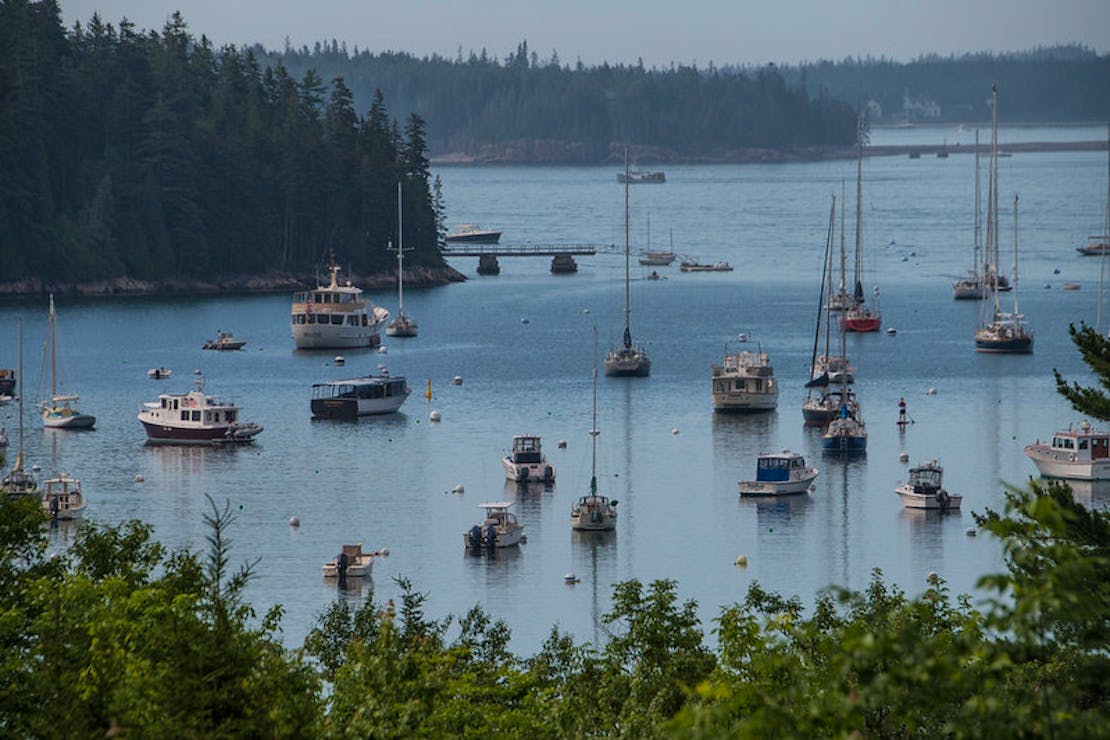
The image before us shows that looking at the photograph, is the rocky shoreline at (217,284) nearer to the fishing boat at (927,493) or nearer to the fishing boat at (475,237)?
the fishing boat at (475,237)

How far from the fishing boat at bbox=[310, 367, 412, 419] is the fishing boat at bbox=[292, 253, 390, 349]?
20.8m

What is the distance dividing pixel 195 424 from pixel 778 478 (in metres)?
20.4

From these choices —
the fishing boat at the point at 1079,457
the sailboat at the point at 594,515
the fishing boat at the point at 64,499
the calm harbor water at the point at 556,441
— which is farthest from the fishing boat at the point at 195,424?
the fishing boat at the point at 1079,457

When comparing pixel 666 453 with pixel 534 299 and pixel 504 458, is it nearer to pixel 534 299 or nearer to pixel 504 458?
pixel 504 458

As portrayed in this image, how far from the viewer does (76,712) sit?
16.5 meters

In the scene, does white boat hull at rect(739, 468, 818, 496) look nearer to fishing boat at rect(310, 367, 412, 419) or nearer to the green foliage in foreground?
fishing boat at rect(310, 367, 412, 419)

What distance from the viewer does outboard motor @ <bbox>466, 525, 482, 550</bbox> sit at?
44.4 meters

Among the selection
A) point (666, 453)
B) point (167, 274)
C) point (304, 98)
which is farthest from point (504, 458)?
point (304, 98)

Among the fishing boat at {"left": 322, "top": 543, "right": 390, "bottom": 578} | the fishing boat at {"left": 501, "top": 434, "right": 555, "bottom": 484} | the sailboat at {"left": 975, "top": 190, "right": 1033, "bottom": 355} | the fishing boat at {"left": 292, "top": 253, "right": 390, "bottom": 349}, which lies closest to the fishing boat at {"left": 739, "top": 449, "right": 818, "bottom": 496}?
the fishing boat at {"left": 501, "top": 434, "right": 555, "bottom": 484}

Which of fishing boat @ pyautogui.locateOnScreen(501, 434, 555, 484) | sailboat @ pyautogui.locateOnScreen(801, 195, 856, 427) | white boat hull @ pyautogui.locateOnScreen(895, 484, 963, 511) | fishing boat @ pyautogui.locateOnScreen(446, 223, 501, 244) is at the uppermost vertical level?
fishing boat @ pyautogui.locateOnScreen(446, 223, 501, 244)

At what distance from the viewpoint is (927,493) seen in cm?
4900

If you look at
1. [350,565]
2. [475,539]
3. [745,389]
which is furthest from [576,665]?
[745,389]

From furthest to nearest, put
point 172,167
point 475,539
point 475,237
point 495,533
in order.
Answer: point 475,237 < point 172,167 < point 475,539 < point 495,533

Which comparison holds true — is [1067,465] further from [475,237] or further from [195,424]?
[475,237]
